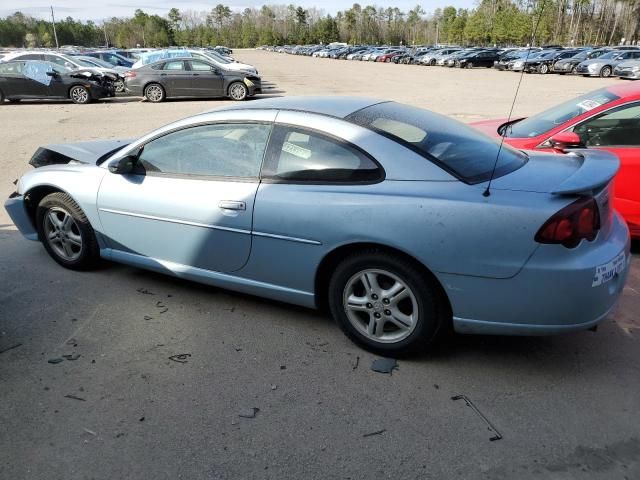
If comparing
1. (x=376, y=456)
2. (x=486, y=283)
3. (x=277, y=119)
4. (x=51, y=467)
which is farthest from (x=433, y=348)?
(x=51, y=467)

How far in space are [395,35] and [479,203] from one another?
16691 centimetres

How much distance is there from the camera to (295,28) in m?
158

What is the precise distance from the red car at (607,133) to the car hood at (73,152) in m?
3.56

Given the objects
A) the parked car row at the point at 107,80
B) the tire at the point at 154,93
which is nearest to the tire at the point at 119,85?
the parked car row at the point at 107,80

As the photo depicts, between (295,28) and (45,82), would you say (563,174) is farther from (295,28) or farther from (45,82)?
(295,28)

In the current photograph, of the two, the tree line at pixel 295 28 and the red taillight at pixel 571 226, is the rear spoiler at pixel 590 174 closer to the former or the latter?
the red taillight at pixel 571 226

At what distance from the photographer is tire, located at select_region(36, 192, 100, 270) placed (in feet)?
13.9

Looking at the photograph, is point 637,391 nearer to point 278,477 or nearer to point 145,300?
point 278,477

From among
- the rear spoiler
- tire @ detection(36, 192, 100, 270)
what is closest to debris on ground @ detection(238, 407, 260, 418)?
the rear spoiler

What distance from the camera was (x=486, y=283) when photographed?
277 cm

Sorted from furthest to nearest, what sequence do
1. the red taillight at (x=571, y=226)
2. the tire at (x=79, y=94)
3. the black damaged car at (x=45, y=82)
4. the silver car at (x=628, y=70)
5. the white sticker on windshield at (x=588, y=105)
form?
the silver car at (x=628, y=70), the tire at (x=79, y=94), the black damaged car at (x=45, y=82), the white sticker on windshield at (x=588, y=105), the red taillight at (x=571, y=226)

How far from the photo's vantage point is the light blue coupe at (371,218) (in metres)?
2.72

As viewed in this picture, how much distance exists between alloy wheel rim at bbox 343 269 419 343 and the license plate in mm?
905

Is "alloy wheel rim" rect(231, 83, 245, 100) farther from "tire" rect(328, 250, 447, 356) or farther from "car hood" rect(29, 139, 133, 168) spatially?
"tire" rect(328, 250, 447, 356)
